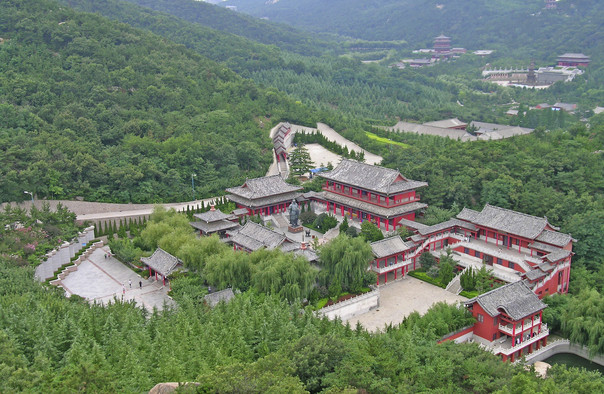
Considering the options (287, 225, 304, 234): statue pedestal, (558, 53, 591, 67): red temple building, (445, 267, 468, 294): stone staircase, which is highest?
(558, 53, 591, 67): red temple building

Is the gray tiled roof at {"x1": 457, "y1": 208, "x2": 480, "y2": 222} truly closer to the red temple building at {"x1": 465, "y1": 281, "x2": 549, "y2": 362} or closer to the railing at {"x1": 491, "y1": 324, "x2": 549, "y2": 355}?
the red temple building at {"x1": 465, "y1": 281, "x2": 549, "y2": 362}

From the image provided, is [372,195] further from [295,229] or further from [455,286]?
[455,286]

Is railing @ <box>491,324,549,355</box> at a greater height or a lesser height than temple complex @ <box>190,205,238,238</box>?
lesser

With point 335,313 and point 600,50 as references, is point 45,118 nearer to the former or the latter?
point 335,313

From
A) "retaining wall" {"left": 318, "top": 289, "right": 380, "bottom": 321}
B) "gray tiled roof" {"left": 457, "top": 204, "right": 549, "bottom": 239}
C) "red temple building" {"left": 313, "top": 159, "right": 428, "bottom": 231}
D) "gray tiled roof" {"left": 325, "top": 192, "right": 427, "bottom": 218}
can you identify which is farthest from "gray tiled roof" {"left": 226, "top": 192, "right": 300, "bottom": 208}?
"retaining wall" {"left": 318, "top": 289, "right": 380, "bottom": 321}

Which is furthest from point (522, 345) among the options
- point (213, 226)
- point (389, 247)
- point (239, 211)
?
point (239, 211)

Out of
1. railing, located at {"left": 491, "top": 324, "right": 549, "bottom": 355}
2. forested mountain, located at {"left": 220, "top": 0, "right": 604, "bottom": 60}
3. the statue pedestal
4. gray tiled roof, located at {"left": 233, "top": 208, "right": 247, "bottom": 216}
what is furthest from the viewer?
forested mountain, located at {"left": 220, "top": 0, "right": 604, "bottom": 60}

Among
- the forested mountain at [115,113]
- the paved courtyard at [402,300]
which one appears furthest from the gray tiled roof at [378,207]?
the forested mountain at [115,113]
